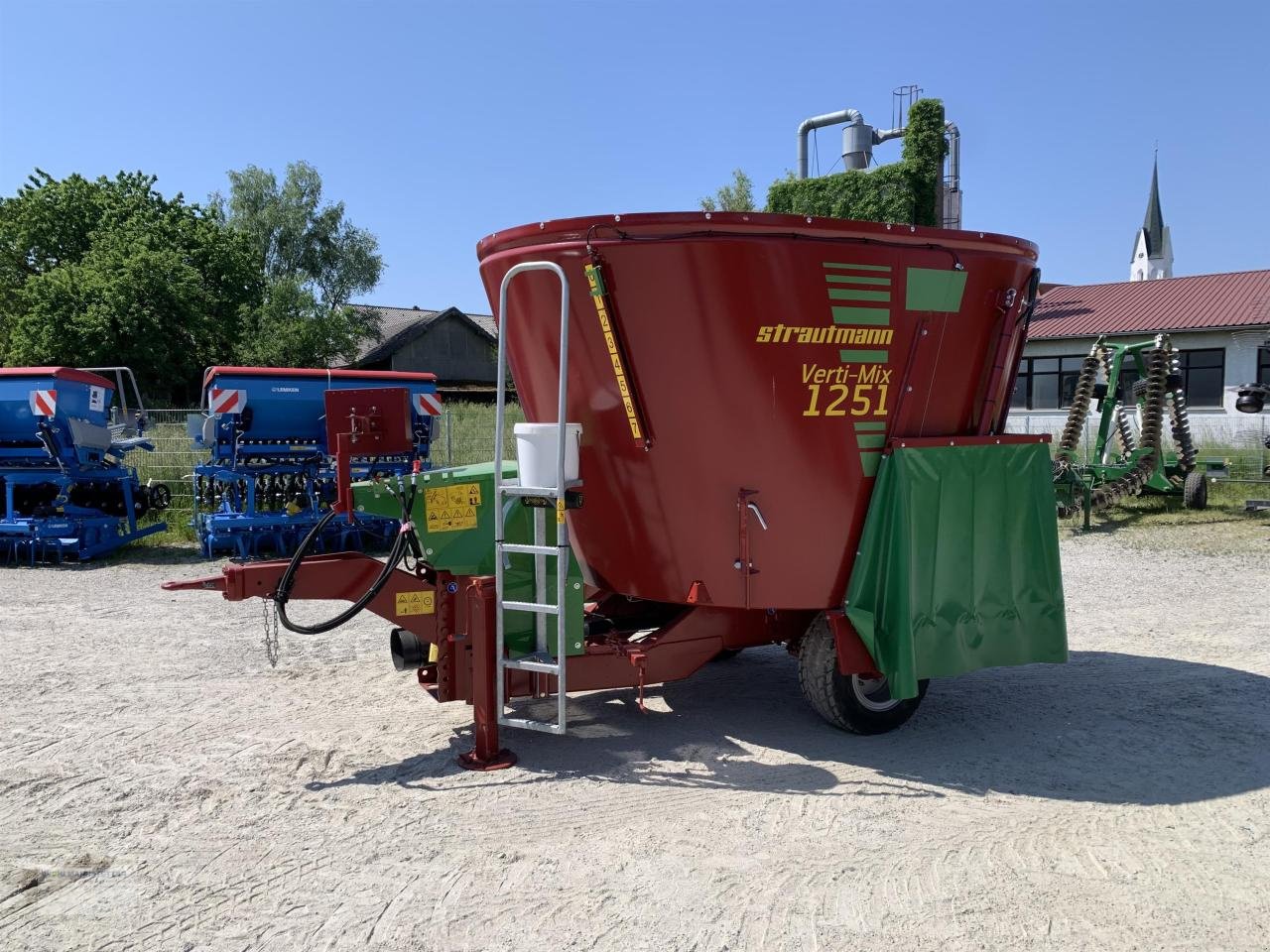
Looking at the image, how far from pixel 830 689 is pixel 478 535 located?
6.50ft

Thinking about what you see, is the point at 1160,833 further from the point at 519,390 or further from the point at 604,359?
the point at 519,390

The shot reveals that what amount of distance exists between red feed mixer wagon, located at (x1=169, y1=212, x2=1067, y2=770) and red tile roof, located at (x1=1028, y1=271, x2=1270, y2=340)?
21522 millimetres

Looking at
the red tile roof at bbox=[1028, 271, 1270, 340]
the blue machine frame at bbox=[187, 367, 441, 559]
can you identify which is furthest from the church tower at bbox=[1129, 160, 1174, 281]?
the blue machine frame at bbox=[187, 367, 441, 559]

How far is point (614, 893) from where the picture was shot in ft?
11.5

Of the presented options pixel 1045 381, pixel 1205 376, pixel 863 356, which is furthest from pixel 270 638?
pixel 1205 376

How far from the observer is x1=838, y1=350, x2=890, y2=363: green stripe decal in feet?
15.4

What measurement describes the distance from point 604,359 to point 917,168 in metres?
20.1

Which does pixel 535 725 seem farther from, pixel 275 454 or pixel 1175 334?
pixel 1175 334

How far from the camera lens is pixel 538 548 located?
4.58 meters

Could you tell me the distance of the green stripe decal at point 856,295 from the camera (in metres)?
4.59

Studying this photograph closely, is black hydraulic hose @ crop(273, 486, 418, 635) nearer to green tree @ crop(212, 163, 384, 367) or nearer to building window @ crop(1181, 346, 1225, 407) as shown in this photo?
building window @ crop(1181, 346, 1225, 407)

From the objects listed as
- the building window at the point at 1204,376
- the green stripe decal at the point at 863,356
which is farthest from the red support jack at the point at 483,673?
the building window at the point at 1204,376

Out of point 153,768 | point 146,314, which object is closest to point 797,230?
point 153,768

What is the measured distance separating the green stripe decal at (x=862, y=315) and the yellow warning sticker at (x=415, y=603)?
2.41 metres
